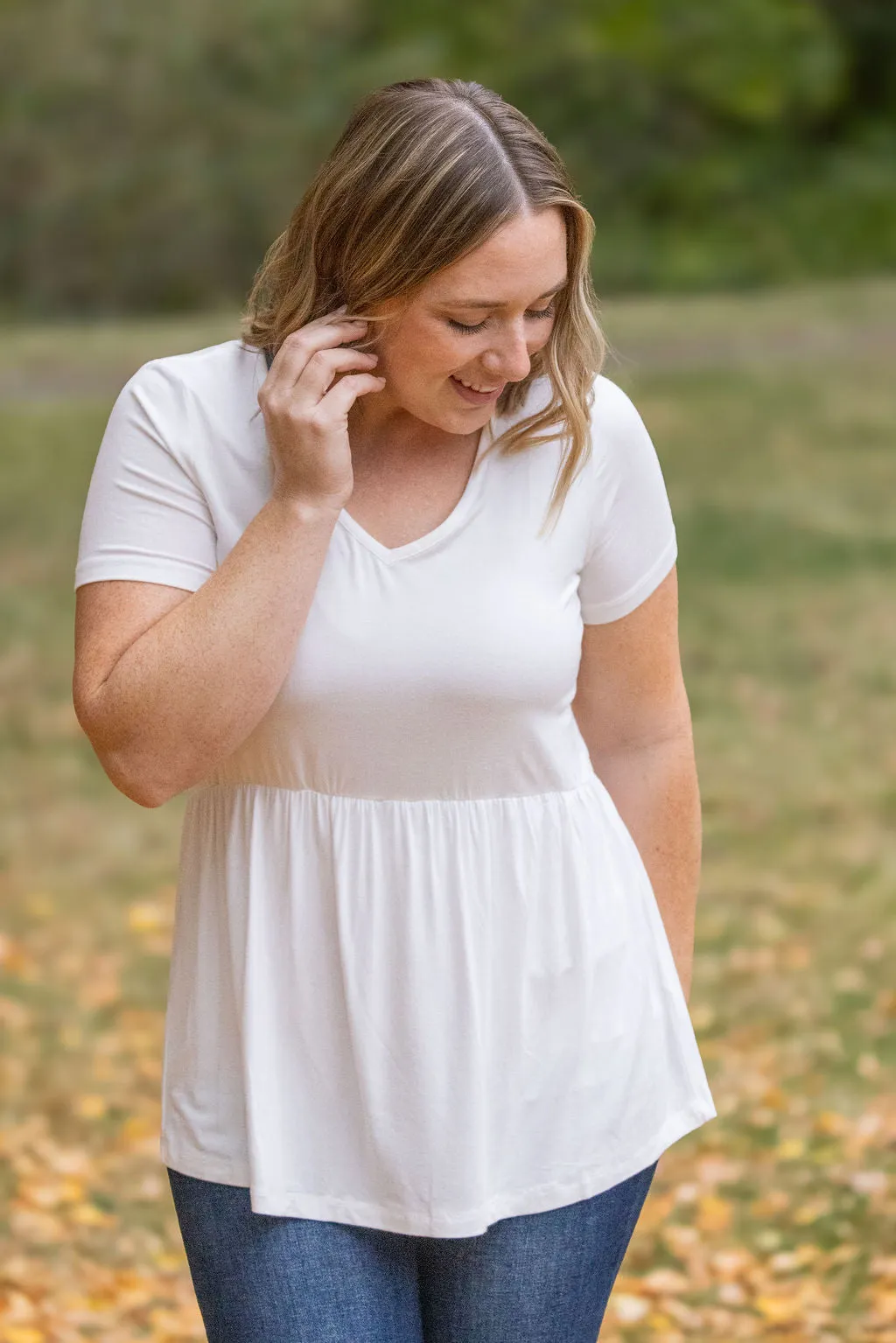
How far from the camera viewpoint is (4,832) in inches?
288

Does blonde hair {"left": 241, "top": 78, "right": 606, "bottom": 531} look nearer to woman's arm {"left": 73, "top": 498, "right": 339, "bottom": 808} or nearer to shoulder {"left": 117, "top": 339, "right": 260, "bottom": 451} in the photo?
shoulder {"left": 117, "top": 339, "right": 260, "bottom": 451}

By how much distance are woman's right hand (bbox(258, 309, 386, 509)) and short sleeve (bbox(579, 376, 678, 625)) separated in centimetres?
28

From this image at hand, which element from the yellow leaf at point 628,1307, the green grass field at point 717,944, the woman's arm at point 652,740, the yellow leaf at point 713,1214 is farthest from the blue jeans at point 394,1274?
the yellow leaf at point 713,1214

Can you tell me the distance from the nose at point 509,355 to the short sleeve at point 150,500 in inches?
12.4

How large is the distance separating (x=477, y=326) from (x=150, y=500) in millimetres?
377

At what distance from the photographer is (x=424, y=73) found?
26.5 m

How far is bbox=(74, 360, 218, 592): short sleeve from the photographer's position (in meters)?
1.90

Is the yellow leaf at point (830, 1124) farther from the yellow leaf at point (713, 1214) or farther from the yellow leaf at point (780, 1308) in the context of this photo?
the yellow leaf at point (780, 1308)

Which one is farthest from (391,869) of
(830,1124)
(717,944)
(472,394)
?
(717,944)

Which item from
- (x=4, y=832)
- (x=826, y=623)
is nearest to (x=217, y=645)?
(x=4, y=832)

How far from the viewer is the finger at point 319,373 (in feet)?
6.18

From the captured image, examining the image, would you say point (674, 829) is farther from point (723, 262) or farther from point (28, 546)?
point (723, 262)

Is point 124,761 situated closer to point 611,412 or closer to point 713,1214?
point 611,412

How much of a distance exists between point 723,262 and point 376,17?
654 cm
